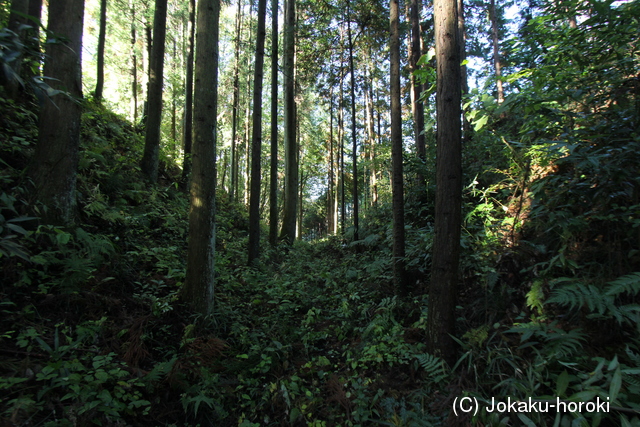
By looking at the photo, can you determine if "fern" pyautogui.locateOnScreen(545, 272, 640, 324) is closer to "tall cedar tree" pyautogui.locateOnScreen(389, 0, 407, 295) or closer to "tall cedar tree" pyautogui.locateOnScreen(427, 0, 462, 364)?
"tall cedar tree" pyautogui.locateOnScreen(427, 0, 462, 364)

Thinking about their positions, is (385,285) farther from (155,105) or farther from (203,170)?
(155,105)

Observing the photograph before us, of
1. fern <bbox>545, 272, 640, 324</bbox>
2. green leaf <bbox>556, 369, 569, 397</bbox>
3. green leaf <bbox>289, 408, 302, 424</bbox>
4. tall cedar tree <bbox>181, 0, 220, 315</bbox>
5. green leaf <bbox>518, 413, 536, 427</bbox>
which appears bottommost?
green leaf <bbox>289, 408, 302, 424</bbox>

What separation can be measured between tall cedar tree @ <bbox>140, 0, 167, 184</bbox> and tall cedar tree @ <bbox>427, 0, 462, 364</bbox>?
7.99m

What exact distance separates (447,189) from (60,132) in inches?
221

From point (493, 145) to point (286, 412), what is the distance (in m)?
5.51

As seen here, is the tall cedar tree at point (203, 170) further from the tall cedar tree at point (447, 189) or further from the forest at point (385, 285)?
the tall cedar tree at point (447, 189)

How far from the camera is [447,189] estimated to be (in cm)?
343

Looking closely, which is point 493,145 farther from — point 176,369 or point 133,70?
point 133,70

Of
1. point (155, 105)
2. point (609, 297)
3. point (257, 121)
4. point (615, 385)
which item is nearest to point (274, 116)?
point (257, 121)

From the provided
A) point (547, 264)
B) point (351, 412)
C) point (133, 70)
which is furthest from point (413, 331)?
point (133, 70)

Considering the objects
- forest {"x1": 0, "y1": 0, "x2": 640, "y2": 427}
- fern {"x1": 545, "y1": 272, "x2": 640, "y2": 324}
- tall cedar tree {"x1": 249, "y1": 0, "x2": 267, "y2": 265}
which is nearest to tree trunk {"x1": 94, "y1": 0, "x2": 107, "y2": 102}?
forest {"x1": 0, "y1": 0, "x2": 640, "y2": 427}

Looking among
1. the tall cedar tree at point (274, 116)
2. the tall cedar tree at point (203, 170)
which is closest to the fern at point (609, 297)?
the tall cedar tree at point (203, 170)

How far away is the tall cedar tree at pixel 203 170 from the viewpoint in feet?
15.3

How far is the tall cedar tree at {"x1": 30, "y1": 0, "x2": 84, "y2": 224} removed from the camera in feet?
13.9
